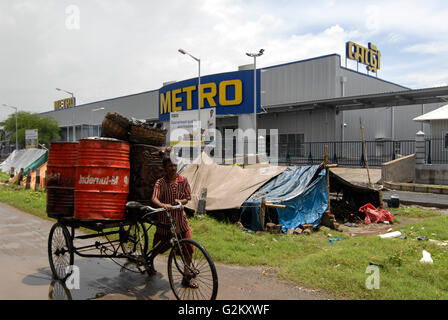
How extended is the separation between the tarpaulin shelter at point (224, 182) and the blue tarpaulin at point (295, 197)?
22 centimetres

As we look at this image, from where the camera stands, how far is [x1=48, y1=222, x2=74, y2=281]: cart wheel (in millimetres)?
5137

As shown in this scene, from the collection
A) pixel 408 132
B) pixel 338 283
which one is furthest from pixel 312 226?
pixel 408 132

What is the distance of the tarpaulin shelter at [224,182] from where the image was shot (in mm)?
9281

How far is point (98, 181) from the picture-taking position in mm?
4680

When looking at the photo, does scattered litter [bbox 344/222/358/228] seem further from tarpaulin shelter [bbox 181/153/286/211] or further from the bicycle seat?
the bicycle seat

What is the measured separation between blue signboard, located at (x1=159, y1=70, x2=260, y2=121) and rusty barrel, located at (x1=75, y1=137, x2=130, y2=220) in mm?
23340

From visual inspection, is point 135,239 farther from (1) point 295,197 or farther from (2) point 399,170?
(2) point 399,170

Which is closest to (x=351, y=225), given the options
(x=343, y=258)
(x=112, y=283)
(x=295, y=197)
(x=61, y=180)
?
(x=295, y=197)

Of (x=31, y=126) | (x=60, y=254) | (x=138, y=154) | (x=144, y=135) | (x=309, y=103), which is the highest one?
(x=31, y=126)

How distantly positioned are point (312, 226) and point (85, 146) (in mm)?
5819

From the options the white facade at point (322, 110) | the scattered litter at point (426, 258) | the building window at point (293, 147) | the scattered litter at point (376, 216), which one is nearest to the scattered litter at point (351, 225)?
the scattered litter at point (376, 216)

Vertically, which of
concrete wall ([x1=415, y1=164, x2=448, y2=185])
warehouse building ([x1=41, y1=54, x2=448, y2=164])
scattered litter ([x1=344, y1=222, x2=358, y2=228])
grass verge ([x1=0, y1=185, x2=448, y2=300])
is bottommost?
scattered litter ([x1=344, y1=222, x2=358, y2=228])

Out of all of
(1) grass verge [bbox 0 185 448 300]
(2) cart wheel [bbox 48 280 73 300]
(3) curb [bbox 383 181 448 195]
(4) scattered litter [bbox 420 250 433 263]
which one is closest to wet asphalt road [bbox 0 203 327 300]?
(2) cart wheel [bbox 48 280 73 300]

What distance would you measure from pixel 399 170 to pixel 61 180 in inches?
651
